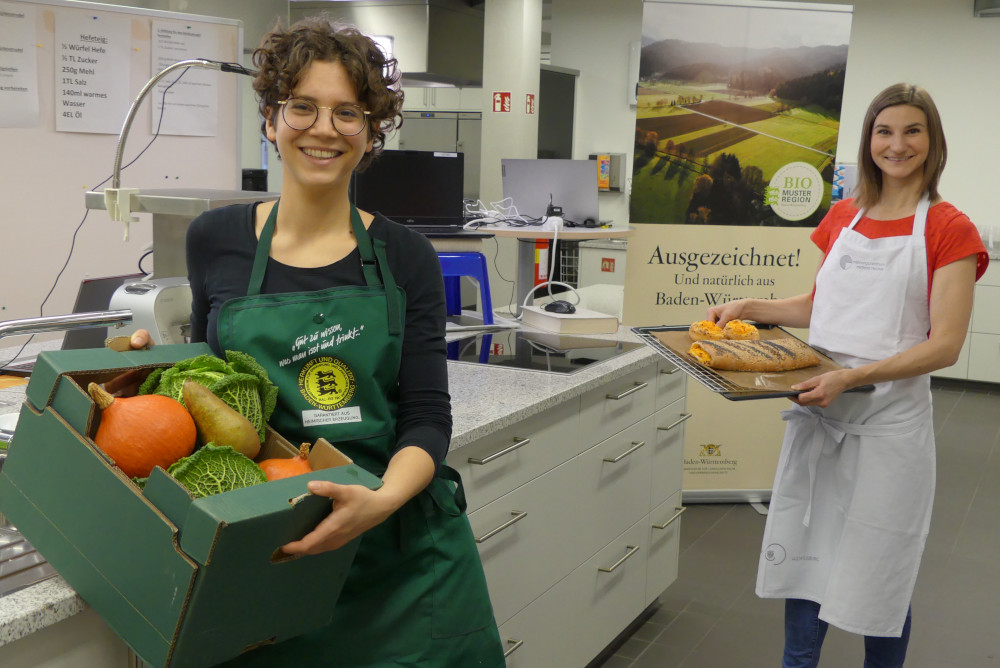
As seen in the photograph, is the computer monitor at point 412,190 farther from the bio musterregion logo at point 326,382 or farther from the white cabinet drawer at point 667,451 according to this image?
the bio musterregion logo at point 326,382

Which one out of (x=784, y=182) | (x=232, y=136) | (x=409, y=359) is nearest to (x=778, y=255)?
(x=784, y=182)

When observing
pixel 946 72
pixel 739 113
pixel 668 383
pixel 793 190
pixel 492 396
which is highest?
pixel 946 72

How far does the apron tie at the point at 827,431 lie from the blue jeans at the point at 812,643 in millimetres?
211

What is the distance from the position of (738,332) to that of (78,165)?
7.86ft

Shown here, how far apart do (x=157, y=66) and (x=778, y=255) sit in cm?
244

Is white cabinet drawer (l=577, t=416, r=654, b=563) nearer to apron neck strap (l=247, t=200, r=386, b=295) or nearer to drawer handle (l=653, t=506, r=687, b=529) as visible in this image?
drawer handle (l=653, t=506, r=687, b=529)

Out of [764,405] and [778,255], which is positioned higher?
[778,255]

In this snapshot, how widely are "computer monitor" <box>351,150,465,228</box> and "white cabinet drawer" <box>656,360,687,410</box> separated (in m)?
1.20

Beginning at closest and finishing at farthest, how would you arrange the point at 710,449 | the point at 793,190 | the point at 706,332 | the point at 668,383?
the point at 706,332, the point at 668,383, the point at 793,190, the point at 710,449

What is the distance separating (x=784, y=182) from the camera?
3693 mm

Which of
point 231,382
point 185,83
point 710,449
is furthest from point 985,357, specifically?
point 231,382

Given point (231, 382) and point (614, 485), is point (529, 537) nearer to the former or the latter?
point (614, 485)

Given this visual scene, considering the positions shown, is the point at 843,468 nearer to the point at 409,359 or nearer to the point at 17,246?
the point at 409,359

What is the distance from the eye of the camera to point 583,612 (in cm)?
247
